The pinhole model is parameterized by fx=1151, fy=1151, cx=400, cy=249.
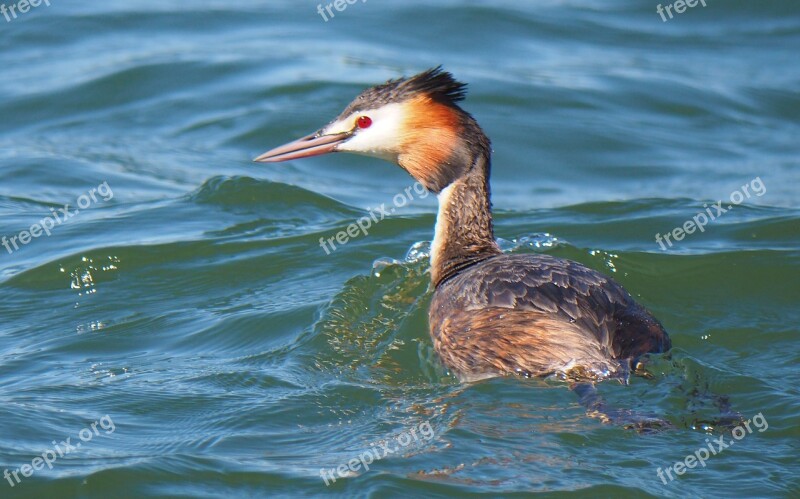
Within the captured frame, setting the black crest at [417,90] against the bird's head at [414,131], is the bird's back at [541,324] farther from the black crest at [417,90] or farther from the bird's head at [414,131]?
the black crest at [417,90]

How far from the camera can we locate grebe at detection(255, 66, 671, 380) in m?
5.20

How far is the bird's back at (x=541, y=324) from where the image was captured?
5.16 m

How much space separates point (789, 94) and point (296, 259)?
5874mm

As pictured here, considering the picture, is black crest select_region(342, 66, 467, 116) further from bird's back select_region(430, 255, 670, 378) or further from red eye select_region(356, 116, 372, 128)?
bird's back select_region(430, 255, 670, 378)

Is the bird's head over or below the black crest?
below

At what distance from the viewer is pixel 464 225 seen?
6.39 metres

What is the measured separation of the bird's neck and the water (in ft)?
Answer: 1.27

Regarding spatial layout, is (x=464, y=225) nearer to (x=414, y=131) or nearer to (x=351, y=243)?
(x=414, y=131)

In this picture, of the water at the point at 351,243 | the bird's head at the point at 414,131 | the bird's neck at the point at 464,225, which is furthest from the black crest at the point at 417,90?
the water at the point at 351,243

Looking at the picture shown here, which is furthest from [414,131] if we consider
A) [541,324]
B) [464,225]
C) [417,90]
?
[541,324]

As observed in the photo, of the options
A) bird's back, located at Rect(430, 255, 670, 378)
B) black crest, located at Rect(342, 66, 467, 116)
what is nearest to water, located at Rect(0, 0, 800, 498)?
bird's back, located at Rect(430, 255, 670, 378)

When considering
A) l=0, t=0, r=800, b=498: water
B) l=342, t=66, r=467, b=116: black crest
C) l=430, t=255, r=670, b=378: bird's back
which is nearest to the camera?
l=0, t=0, r=800, b=498: water

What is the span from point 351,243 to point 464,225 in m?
1.37

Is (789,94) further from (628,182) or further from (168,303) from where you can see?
(168,303)
